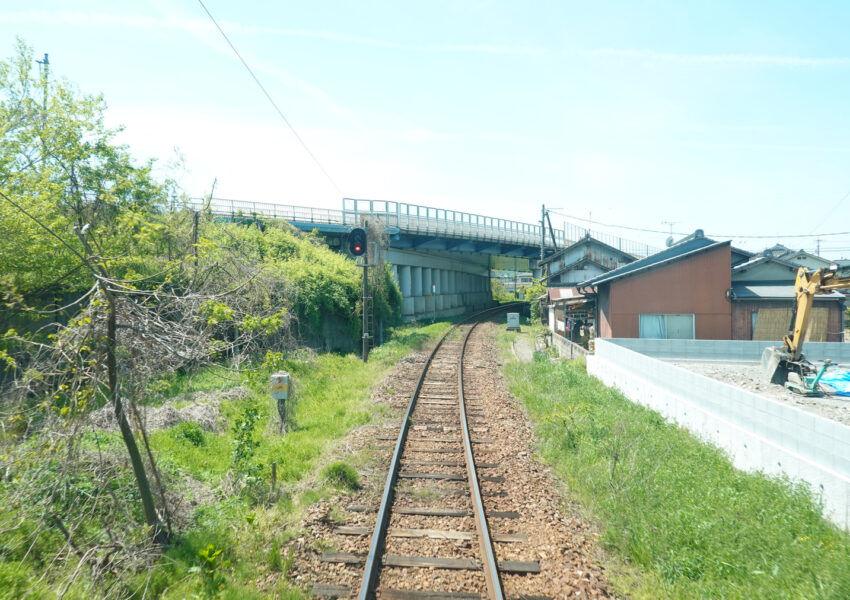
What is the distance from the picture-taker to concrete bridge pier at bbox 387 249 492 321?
35156mm

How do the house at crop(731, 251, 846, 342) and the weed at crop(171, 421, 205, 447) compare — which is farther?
the house at crop(731, 251, 846, 342)

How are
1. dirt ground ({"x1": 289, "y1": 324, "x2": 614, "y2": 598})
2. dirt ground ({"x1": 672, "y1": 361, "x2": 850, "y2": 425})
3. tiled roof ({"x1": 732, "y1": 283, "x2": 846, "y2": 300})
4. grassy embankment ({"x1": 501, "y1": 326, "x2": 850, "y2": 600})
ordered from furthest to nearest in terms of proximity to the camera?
tiled roof ({"x1": 732, "y1": 283, "x2": 846, "y2": 300}), dirt ground ({"x1": 672, "y1": 361, "x2": 850, "y2": 425}), dirt ground ({"x1": 289, "y1": 324, "x2": 614, "y2": 598}), grassy embankment ({"x1": 501, "y1": 326, "x2": 850, "y2": 600})

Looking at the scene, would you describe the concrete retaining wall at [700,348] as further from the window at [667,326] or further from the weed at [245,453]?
the weed at [245,453]

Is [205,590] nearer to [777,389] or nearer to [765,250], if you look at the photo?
[777,389]

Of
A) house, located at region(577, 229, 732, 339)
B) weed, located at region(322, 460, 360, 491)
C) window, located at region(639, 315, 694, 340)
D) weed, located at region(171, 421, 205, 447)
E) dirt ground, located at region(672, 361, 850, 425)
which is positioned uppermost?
house, located at region(577, 229, 732, 339)

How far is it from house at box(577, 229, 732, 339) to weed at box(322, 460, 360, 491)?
15012mm

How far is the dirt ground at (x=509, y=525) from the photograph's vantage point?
5055 mm

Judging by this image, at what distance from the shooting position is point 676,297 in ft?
62.4

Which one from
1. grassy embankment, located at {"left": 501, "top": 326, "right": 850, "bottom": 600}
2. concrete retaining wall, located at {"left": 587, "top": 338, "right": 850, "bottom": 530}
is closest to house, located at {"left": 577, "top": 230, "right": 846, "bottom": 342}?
concrete retaining wall, located at {"left": 587, "top": 338, "right": 850, "bottom": 530}

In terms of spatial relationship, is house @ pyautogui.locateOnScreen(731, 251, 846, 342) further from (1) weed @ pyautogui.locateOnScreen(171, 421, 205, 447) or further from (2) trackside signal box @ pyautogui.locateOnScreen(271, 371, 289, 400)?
(1) weed @ pyautogui.locateOnScreen(171, 421, 205, 447)

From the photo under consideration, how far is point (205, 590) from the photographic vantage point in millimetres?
4766

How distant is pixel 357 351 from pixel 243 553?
16.4 metres

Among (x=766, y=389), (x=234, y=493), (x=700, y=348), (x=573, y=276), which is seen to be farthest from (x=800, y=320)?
(x=573, y=276)

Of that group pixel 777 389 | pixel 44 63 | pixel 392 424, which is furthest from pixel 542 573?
pixel 44 63
